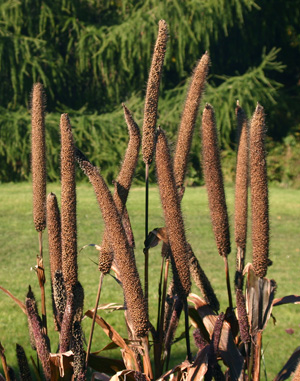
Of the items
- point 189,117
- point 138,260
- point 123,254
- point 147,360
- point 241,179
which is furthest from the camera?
point 138,260

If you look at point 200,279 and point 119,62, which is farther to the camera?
point 119,62

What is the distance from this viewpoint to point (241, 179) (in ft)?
6.48

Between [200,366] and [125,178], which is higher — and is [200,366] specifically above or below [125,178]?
below

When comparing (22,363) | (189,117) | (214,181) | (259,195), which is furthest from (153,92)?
(22,363)

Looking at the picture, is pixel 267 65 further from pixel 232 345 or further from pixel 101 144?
pixel 232 345

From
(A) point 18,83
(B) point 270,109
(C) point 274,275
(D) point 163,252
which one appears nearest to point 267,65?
(B) point 270,109

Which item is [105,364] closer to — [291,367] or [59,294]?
[59,294]

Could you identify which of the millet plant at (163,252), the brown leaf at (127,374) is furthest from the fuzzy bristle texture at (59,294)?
the brown leaf at (127,374)

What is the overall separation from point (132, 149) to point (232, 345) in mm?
648

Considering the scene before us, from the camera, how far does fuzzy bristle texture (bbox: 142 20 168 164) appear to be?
1.73 metres

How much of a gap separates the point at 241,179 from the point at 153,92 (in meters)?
0.43

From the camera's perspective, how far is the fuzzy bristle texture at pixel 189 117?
6.01 feet

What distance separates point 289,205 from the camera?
37.4 ft

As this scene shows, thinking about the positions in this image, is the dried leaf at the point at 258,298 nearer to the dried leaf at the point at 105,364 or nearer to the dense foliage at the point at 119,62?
the dried leaf at the point at 105,364
